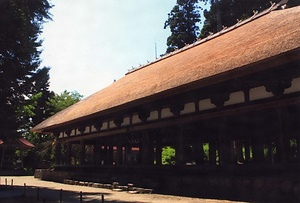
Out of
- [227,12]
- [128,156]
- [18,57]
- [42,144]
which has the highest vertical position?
[227,12]

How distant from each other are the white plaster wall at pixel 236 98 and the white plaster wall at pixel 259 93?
1.00 ft

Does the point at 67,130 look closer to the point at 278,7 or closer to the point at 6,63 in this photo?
the point at 6,63

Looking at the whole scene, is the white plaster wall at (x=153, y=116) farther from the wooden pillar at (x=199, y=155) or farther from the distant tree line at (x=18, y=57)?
the distant tree line at (x=18, y=57)

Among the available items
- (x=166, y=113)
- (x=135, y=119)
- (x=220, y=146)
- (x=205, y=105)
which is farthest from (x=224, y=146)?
(x=135, y=119)

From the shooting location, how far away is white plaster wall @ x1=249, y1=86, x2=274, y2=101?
888 cm

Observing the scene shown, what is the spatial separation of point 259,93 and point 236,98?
2.69 feet

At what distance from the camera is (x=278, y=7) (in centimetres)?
1361

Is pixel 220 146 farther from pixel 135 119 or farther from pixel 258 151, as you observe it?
pixel 135 119

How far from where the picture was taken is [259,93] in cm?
905

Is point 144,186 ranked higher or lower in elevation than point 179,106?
lower

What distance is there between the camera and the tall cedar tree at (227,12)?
27.6 metres

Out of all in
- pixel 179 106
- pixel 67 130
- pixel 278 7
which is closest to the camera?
pixel 179 106

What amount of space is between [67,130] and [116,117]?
652 cm

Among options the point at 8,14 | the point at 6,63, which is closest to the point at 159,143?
the point at 6,63
